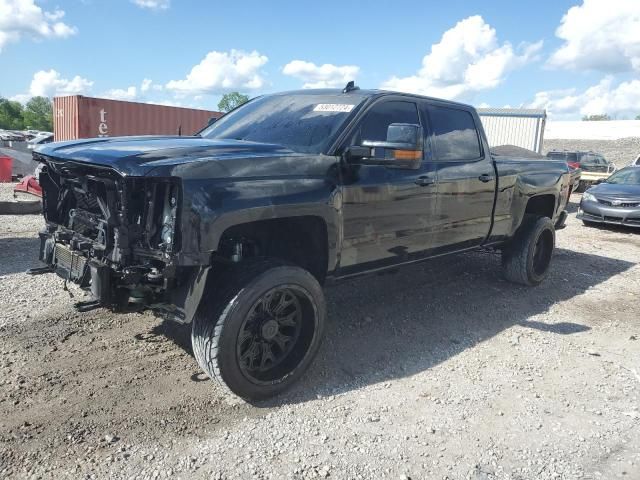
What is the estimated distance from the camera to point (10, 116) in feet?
254

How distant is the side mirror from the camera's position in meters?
3.51

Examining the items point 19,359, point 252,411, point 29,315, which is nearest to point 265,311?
point 252,411

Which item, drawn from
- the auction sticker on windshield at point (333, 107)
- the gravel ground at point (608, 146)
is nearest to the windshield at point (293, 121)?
the auction sticker on windshield at point (333, 107)

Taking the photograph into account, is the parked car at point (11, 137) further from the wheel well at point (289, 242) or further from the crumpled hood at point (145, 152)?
the wheel well at point (289, 242)

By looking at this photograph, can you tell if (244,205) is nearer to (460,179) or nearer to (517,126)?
(460,179)

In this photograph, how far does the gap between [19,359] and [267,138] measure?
7.52 ft

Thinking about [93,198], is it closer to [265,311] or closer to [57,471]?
[265,311]

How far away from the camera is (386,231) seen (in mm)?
4070

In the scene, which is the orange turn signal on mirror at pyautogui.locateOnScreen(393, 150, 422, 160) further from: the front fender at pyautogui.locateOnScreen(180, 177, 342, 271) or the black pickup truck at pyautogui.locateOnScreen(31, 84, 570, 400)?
the front fender at pyautogui.locateOnScreen(180, 177, 342, 271)

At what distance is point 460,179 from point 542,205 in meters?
2.26

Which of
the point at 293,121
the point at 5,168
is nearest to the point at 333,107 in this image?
the point at 293,121

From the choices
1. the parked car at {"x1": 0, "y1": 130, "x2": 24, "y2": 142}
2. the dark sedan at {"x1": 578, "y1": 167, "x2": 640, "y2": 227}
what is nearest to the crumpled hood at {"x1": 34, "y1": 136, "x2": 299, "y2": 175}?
the dark sedan at {"x1": 578, "y1": 167, "x2": 640, "y2": 227}

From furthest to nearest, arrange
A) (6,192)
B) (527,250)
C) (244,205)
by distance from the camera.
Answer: (6,192) < (527,250) < (244,205)

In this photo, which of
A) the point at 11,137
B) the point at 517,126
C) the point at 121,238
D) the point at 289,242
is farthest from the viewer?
the point at 11,137
